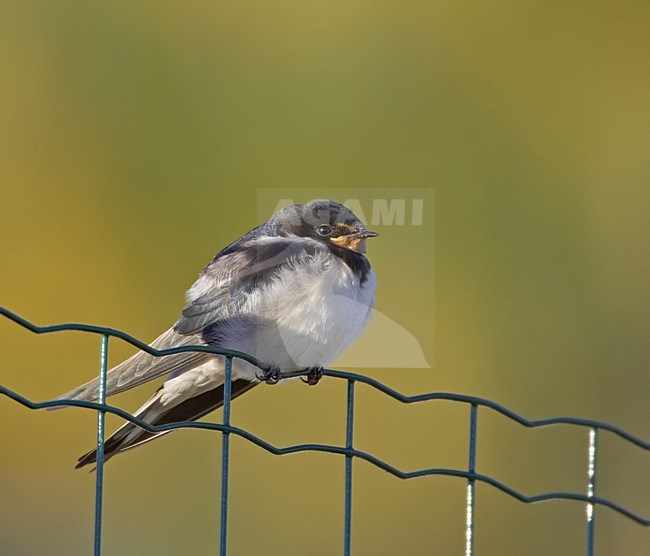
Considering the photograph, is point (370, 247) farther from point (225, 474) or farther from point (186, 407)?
point (225, 474)

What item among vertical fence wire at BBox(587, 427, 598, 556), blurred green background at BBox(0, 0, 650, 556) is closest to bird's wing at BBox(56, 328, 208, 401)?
vertical fence wire at BBox(587, 427, 598, 556)

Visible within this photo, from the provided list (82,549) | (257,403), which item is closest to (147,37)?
(257,403)

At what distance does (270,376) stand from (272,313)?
9 cm

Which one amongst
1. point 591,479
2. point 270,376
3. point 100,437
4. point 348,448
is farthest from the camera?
point 270,376

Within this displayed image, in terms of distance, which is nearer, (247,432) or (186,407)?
(247,432)

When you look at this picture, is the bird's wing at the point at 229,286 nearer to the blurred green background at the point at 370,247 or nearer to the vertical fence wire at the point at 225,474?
the vertical fence wire at the point at 225,474

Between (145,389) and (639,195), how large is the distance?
1.72 meters

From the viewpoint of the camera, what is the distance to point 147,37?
314cm

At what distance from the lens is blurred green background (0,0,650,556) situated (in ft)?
9.16

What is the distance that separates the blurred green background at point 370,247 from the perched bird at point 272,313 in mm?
997

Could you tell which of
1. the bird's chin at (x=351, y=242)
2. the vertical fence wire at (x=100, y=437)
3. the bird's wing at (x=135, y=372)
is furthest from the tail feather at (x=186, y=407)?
the vertical fence wire at (x=100, y=437)

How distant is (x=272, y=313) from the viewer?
1543mm

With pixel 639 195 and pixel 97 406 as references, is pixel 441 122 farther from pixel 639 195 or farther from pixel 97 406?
pixel 97 406

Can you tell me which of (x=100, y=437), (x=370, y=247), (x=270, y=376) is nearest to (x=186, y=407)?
(x=270, y=376)
